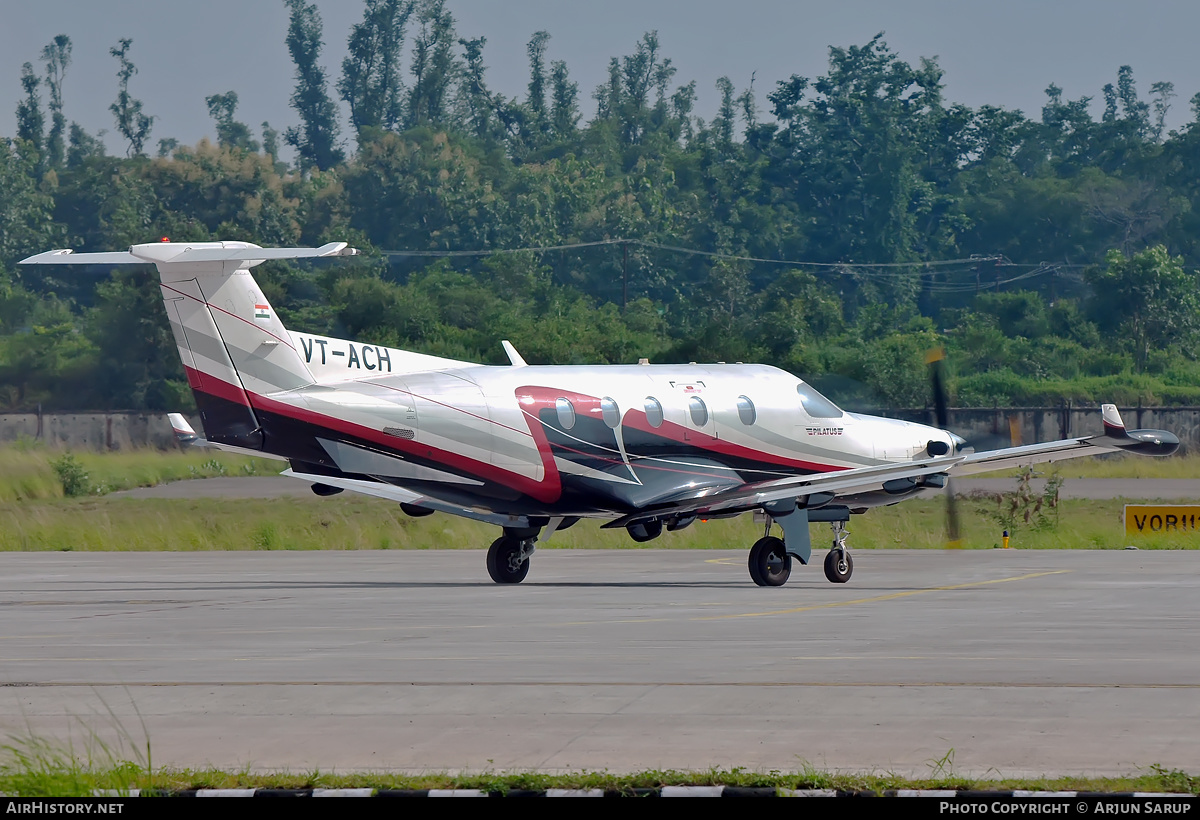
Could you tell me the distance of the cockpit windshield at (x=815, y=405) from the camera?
28.2 meters

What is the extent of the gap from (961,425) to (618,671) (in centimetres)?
5185

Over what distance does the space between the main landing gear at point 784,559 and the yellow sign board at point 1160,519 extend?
1103 cm

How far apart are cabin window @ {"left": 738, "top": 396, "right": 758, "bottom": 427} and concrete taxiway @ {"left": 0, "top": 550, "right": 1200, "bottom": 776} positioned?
2.61 meters

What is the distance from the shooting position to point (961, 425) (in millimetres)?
64812

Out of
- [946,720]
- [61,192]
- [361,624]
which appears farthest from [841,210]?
[946,720]

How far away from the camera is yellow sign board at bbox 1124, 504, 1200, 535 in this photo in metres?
34.3

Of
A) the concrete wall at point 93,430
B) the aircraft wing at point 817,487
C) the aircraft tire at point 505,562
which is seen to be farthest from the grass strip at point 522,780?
the concrete wall at point 93,430

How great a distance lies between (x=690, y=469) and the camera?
26.8m

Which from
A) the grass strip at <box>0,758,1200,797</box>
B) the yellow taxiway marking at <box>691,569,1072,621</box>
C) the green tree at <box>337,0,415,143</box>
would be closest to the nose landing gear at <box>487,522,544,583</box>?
the yellow taxiway marking at <box>691,569,1072,621</box>

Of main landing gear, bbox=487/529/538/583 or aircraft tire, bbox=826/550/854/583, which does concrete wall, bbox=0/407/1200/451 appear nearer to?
aircraft tire, bbox=826/550/854/583

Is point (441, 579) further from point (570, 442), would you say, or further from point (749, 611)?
point (749, 611)

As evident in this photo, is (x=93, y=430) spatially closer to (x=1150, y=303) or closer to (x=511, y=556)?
(x=511, y=556)

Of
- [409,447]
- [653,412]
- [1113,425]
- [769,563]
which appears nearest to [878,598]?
[769,563]

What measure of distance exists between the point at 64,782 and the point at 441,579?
18.4 metres
